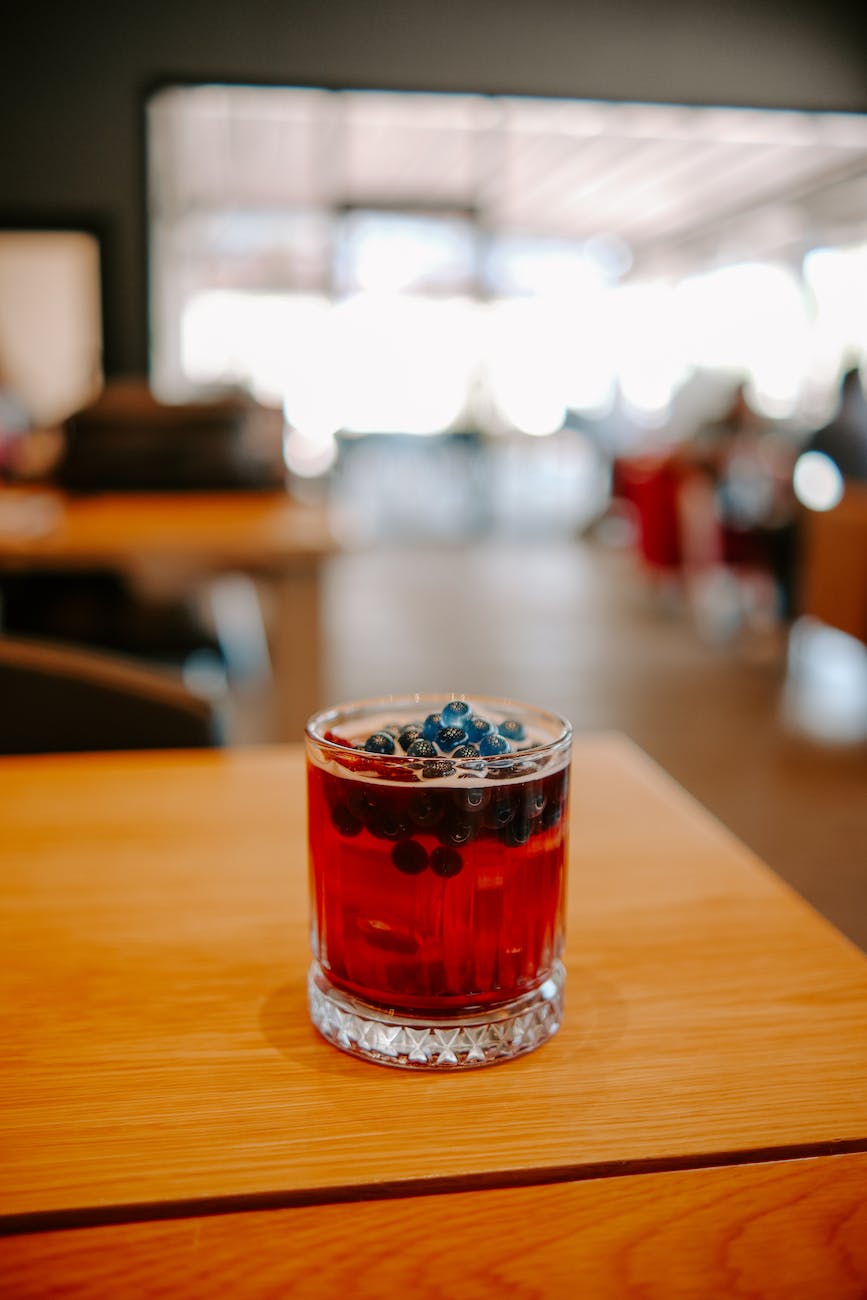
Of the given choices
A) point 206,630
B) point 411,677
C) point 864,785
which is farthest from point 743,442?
point 206,630

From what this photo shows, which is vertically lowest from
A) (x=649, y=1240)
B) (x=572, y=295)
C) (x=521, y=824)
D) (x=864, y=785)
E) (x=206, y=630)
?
(x=864, y=785)

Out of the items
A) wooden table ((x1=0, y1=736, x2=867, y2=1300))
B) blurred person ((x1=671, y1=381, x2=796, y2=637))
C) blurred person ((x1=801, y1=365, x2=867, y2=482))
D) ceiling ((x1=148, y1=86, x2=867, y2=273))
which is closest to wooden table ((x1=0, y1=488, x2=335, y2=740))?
wooden table ((x1=0, y1=736, x2=867, y2=1300))

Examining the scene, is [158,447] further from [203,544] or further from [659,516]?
[659,516]

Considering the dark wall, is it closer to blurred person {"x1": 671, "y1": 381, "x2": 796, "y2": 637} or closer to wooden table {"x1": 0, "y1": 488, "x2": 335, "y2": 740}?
blurred person {"x1": 671, "y1": 381, "x2": 796, "y2": 637}

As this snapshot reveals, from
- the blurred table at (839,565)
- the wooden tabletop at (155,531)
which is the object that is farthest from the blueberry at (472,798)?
the blurred table at (839,565)

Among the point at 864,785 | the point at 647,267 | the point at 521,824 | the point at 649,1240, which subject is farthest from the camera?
the point at 647,267

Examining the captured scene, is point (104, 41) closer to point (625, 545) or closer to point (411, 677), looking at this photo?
point (411, 677)
